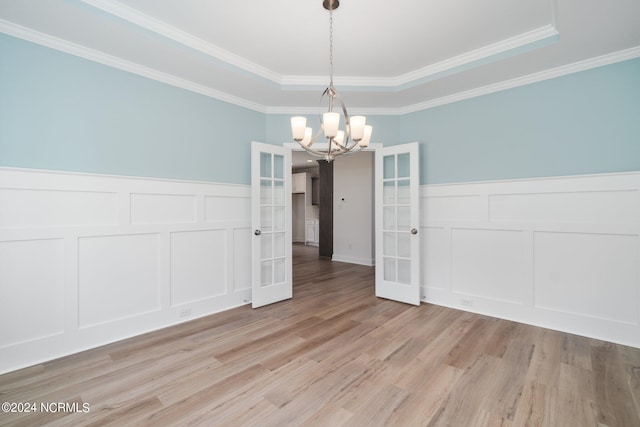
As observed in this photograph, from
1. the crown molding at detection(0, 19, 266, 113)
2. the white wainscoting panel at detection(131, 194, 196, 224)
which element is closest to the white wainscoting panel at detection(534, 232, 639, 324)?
the white wainscoting panel at detection(131, 194, 196, 224)

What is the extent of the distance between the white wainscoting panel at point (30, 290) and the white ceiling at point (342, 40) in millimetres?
1661

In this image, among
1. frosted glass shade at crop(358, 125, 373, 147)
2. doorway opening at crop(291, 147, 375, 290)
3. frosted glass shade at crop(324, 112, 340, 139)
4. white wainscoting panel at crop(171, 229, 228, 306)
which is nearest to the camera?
frosted glass shade at crop(324, 112, 340, 139)

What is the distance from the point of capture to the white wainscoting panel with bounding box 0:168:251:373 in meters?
2.25

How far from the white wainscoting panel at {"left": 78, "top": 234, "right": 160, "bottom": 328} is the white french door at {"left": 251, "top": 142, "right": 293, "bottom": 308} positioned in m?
1.10

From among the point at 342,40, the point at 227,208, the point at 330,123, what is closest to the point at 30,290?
the point at 227,208

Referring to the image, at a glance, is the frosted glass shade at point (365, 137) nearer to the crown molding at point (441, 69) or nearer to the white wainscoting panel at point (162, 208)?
the crown molding at point (441, 69)

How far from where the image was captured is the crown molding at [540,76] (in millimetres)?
2641

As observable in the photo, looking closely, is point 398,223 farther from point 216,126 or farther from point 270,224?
point 216,126

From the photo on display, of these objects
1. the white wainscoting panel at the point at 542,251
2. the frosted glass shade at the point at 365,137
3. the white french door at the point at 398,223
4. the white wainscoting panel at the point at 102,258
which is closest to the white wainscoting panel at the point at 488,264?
the white wainscoting panel at the point at 542,251

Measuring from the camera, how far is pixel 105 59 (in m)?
2.64

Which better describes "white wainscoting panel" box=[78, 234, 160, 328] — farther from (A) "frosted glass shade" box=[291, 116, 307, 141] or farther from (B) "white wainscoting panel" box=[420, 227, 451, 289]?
(B) "white wainscoting panel" box=[420, 227, 451, 289]

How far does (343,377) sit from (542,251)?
2427 mm

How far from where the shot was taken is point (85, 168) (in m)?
2.55

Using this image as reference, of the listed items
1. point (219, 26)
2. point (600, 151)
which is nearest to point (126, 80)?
point (219, 26)
